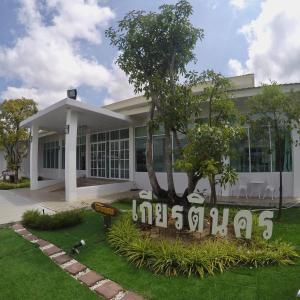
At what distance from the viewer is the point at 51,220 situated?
7.28m

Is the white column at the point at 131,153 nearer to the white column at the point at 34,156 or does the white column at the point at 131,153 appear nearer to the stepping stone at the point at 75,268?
the white column at the point at 34,156

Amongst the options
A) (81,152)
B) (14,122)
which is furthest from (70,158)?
(14,122)

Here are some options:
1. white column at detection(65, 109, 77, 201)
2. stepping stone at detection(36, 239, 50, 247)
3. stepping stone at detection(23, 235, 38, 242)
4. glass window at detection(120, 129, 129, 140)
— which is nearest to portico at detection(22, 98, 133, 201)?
white column at detection(65, 109, 77, 201)

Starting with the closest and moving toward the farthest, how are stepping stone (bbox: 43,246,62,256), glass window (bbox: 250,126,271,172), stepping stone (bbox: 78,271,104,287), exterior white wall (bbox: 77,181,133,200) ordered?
stepping stone (bbox: 78,271,104,287) < stepping stone (bbox: 43,246,62,256) < glass window (bbox: 250,126,271,172) < exterior white wall (bbox: 77,181,133,200)

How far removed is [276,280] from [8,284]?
399 cm

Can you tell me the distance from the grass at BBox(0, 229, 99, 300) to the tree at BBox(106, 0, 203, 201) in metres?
3.69

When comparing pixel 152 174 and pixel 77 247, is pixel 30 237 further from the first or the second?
pixel 152 174

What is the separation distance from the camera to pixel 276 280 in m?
4.21

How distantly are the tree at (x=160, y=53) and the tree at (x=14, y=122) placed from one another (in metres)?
12.9

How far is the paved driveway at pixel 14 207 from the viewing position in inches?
336

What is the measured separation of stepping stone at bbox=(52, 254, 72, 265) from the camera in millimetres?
5220

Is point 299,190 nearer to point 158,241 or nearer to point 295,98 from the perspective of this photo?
point 295,98

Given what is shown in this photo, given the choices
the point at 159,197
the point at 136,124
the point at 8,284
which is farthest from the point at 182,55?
the point at 136,124

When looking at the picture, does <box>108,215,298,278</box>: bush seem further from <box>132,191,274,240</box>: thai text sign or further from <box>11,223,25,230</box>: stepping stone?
<box>11,223,25,230</box>: stepping stone
